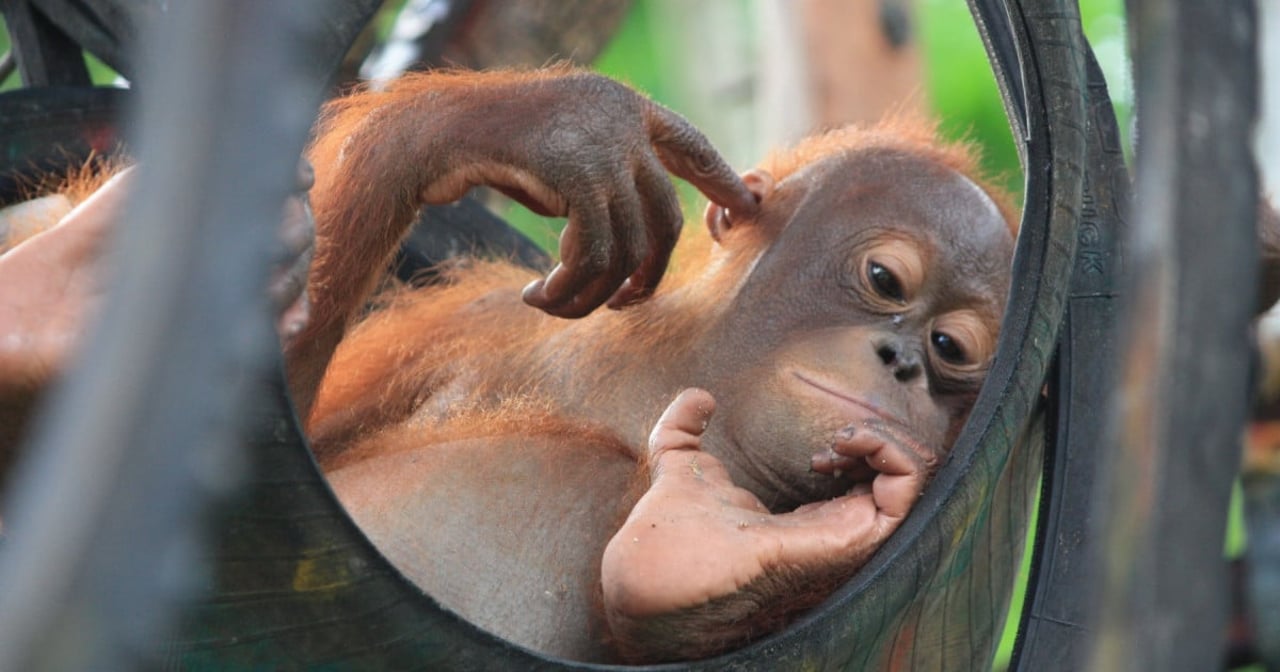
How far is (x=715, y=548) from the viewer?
1.25 m

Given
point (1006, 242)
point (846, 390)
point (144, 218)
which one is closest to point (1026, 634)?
point (846, 390)

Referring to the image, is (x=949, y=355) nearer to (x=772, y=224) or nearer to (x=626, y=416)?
(x=772, y=224)

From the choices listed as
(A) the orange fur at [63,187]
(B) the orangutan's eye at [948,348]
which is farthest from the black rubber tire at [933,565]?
(A) the orange fur at [63,187]

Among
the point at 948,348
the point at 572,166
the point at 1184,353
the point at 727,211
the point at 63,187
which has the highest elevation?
the point at 1184,353

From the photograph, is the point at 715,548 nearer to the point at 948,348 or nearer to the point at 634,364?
the point at 634,364

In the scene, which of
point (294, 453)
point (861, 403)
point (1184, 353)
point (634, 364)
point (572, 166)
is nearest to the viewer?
point (1184, 353)

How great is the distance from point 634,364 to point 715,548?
1.50ft

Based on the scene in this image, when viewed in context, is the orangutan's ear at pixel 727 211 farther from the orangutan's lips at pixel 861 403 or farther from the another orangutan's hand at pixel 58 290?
the another orangutan's hand at pixel 58 290

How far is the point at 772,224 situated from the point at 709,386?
0.27m

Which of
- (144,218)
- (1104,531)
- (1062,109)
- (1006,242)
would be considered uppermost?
(144,218)

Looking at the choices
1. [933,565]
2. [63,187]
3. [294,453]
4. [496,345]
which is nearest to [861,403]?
[933,565]

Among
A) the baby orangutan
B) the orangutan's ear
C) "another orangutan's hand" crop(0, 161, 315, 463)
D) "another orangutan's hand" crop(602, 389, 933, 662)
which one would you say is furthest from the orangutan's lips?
"another orangutan's hand" crop(0, 161, 315, 463)

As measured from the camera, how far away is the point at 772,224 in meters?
1.82

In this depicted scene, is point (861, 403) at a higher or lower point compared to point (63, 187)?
lower
